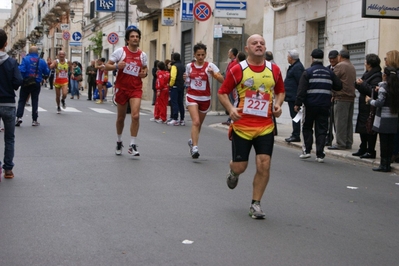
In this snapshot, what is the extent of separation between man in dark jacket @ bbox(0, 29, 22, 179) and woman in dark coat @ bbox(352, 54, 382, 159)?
5.86m

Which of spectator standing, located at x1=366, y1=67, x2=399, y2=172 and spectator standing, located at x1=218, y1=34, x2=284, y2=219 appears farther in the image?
spectator standing, located at x1=366, y1=67, x2=399, y2=172

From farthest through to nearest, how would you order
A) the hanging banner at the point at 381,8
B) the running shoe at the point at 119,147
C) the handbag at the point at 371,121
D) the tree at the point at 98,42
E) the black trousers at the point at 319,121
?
the tree at the point at 98,42
the hanging banner at the point at 381,8
the black trousers at the point at 319,121
the handbag at the point at 371,121
the running shoe at the point at 119,147

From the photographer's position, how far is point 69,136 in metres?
15.3

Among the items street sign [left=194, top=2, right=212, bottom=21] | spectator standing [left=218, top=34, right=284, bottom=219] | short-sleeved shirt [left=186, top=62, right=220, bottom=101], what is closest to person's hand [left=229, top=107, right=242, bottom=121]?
spectator standing [left=218, top=34, right=284, bottom=219]

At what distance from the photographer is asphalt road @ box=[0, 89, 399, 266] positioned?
602 cm

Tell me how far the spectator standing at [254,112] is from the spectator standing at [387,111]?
4.51 m

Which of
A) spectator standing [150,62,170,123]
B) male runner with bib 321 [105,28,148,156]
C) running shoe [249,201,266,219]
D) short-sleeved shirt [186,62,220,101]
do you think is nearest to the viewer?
running shoe [249,201,266,219]

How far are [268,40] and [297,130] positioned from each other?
9034 mm

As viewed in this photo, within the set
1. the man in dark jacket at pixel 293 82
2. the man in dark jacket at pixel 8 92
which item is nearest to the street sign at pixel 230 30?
the man in dark jacket at pixel 293 82

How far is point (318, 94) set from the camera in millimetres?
12930

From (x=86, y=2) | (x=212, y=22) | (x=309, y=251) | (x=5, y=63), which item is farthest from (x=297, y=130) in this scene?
(x=86, y=2)

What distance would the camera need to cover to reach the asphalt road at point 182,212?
6.02 m

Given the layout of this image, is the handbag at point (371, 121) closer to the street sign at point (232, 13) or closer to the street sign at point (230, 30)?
the street sign at point (232, 13)

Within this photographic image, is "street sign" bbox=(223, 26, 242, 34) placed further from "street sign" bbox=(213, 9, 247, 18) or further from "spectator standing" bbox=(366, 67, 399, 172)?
"spectator standing" bbox=(366, 67, 399, 172)
